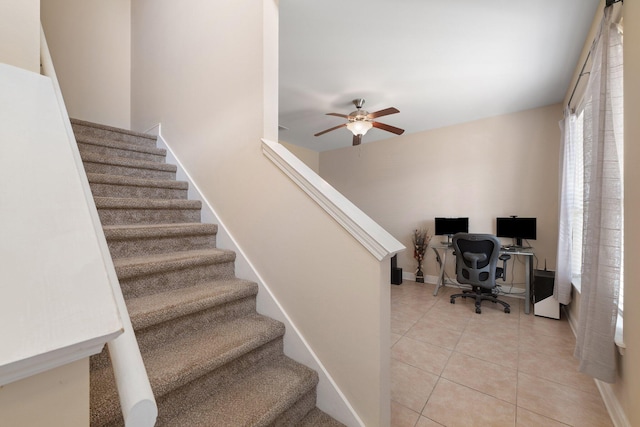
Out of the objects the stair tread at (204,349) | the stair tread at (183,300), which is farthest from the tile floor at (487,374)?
the stair tread at (183,300)

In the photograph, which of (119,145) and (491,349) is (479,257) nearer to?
(491,349)

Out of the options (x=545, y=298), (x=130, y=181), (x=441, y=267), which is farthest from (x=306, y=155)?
(x=545, y=298)

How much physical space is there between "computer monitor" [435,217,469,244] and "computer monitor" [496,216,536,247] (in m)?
0.43

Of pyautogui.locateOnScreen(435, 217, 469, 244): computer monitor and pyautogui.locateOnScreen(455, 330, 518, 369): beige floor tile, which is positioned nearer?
pyautogui.locateOnScreen(455, 330, 518, 369): beige floor tile

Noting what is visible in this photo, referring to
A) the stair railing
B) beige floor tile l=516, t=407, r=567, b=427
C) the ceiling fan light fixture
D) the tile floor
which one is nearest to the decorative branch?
the tile floor

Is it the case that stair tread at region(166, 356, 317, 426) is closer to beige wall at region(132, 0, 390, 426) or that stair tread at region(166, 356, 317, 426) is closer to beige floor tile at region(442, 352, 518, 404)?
beige wall at region(132, 0, 390, 426)

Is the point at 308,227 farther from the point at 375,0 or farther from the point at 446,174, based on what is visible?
the point at 446,174

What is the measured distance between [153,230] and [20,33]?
1.02 m

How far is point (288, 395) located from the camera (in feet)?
3.90

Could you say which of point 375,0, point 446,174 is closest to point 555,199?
point 446,174

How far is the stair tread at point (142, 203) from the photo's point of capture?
166cm

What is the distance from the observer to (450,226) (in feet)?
13.5

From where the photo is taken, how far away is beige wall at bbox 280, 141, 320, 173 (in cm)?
533

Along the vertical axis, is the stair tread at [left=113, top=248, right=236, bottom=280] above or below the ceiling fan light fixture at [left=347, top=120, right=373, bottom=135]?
below
